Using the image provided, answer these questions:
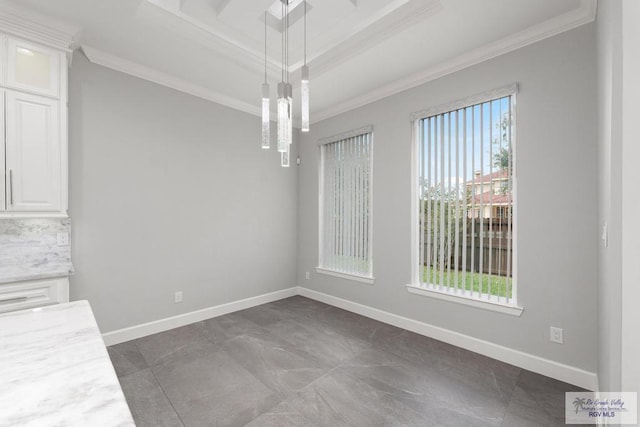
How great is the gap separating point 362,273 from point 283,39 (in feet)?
9.13

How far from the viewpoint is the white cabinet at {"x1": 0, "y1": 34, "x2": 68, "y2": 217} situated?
6.95ft

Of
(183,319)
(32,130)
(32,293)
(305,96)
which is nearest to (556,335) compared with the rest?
(305,96)

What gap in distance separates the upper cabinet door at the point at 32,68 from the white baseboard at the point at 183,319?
2186 mm

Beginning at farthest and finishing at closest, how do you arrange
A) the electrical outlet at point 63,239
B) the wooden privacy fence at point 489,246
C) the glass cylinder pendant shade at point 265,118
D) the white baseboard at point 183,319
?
1. the white baseboard at point 183,319
2. the wooden privacy fence at point 489,246
3. the electrical outlet at point 63,239
4. the glass cylinder pendant shade at point 265,118

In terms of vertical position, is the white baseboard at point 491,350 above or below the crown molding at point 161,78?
below

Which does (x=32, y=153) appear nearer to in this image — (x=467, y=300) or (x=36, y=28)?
(x=36, y=28)

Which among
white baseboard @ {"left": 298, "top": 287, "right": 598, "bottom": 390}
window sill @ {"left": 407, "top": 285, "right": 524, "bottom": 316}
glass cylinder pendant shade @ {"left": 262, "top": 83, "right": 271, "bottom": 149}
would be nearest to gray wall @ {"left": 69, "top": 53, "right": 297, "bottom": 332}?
white baseboard @ {"left": 298, "top": 287, "right": 598, "bottom": 390}

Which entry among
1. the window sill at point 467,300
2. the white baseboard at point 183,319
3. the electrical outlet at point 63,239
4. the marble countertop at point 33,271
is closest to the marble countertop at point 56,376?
the marble countertop at point 33,271

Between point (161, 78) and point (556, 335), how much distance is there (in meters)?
4.42

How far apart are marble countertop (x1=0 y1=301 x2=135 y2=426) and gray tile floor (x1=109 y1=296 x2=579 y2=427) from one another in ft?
3.84

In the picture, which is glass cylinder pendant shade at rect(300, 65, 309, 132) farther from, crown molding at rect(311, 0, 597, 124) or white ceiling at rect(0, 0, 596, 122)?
crown molding at rect(311, 0, 597, 124)

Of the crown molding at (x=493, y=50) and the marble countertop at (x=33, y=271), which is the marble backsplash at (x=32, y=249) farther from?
the crown molding at (x=493, y=50)

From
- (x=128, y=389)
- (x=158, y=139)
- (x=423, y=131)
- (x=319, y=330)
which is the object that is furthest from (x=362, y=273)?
(x=158, y=139)

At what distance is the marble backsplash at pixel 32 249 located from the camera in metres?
2.21
